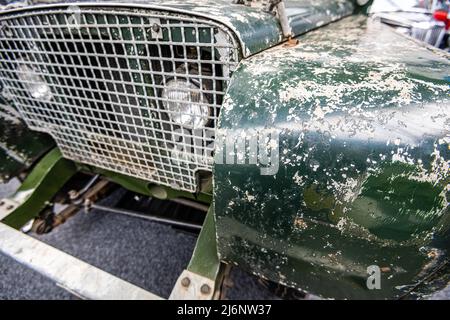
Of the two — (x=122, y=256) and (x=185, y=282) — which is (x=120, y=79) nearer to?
(x=185, y=282)

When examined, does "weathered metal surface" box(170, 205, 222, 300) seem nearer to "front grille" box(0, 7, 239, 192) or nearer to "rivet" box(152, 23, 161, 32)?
"front grille" box(0, 7, 239, 192)

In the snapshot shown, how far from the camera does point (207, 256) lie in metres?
1.00

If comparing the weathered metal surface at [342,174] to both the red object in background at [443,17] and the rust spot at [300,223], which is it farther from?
the red object in background at [443,17]

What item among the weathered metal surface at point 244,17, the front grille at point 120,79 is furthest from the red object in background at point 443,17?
the front grille at point 120,79

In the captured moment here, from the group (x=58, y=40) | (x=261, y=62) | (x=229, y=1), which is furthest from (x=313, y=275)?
(x=58, y=40)

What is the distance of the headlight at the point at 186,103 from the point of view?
953 mm

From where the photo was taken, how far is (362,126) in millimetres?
670

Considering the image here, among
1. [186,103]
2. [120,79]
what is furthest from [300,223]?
[120,79]

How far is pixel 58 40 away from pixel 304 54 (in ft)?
2.94

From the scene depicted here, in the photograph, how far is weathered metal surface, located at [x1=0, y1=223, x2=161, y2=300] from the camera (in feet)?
2.77

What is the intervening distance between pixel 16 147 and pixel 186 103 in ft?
3.74

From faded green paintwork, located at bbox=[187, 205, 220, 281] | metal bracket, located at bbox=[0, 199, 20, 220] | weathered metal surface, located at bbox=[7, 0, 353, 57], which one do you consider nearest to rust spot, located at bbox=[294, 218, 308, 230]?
faded green paintwork, located at bbox=[187, 205, 220, 281]

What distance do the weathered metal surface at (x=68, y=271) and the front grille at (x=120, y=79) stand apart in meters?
0.42
